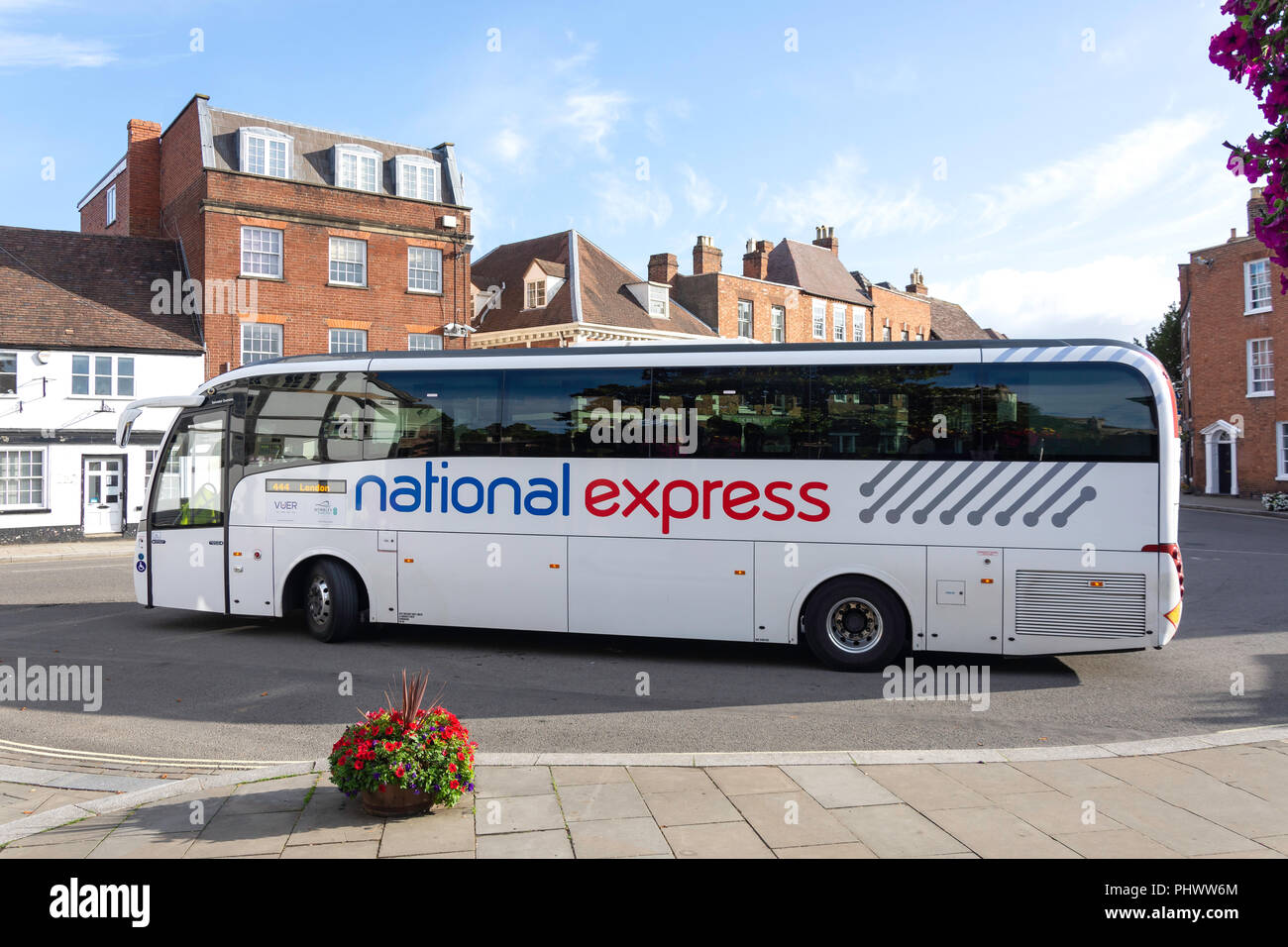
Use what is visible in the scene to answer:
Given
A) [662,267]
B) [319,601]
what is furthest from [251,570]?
[662,267]

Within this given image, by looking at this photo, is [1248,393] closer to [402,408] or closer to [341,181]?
[341,181]

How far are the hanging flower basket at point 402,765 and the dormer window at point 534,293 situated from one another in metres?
35.8

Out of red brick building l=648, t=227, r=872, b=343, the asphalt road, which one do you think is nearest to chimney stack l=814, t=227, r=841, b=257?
red brick building l=648, t=227, r=872, b=343

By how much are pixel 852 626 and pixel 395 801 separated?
19.2 feet

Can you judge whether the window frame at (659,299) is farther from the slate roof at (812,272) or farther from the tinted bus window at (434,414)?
the tinted bus window at (434,414)

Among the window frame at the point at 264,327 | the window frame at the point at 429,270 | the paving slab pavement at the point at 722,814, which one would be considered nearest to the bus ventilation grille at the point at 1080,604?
the paving slab pavement at the point at 722,814

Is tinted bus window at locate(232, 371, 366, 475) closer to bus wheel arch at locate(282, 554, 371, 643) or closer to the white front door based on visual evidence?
bus wheel arch at locate(282, 554, 371, 643)

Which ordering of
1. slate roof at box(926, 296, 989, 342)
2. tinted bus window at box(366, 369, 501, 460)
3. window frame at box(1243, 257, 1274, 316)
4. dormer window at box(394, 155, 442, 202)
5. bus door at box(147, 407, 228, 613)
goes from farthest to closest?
slate roof at box(926, 296, 989, 342), window frame at box(1243, 257, 1274, 316), dormer window at box(394, 155, 442, 202), bus door at box(147, 407, 228, 613), tinted bus window at box(366, 369, 501, 460)

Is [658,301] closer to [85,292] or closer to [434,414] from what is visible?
[85,292]

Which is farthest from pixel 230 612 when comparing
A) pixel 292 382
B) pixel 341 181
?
pixel 341 181

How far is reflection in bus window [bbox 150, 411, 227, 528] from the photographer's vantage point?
39.7ft

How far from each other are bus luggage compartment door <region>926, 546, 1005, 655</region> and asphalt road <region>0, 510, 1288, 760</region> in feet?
1.65

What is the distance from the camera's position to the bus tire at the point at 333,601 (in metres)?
11.5

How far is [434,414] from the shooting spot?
1108 centimetres
